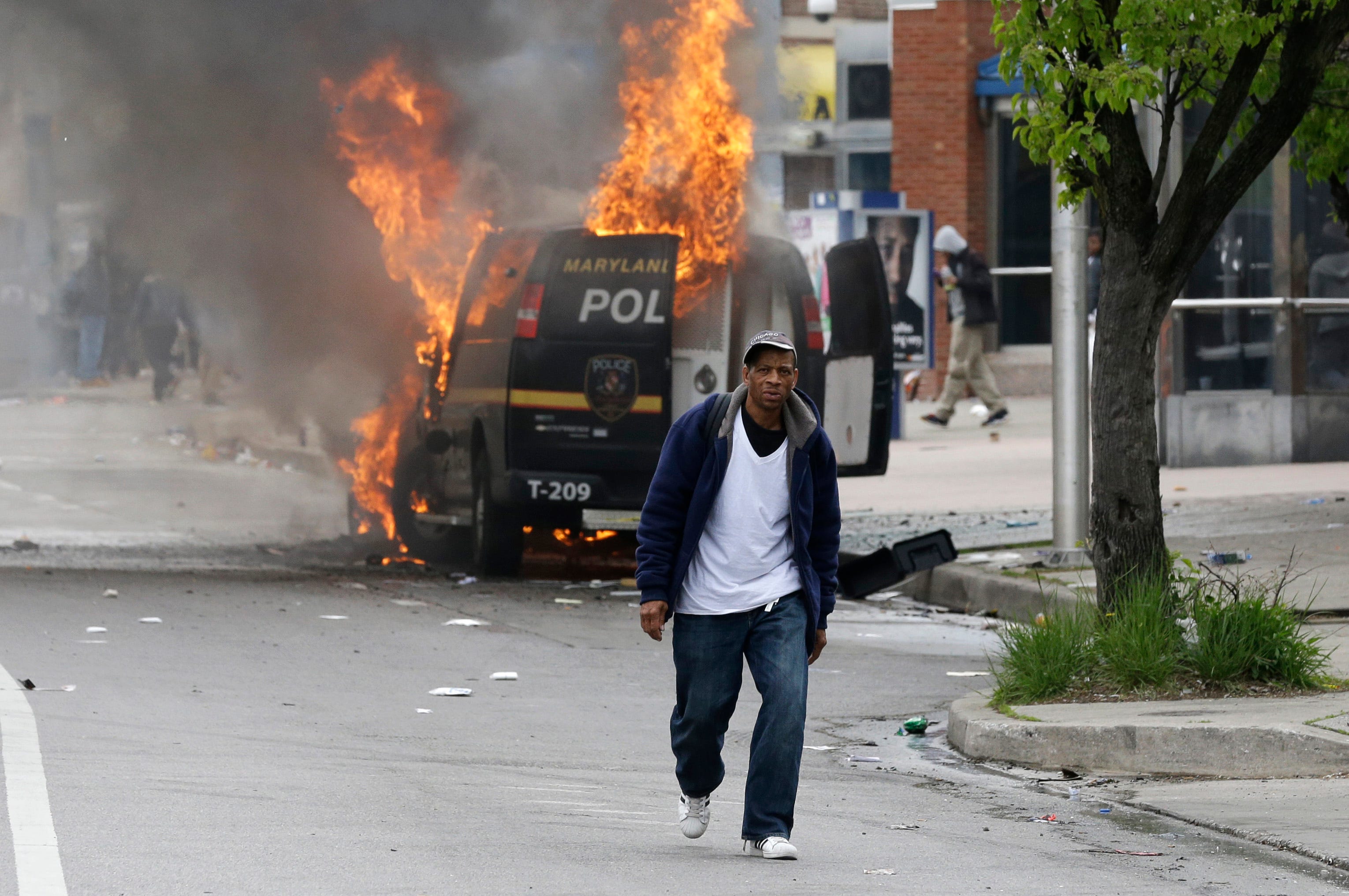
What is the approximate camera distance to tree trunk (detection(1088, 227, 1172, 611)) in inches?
334

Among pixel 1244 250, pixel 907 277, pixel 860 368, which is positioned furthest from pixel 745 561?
pixel 907 277

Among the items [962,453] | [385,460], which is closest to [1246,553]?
[385,460]

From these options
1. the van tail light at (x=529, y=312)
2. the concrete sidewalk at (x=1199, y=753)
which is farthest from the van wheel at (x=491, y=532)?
the concrete sidewalk at (x=1199, y=753)

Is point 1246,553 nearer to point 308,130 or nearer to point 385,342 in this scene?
point 385,342

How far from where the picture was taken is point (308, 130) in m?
15.5

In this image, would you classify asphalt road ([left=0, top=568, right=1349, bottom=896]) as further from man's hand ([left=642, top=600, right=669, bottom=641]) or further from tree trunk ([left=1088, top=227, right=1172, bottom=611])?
tree trunk ([left=1088, top=227, right=1172, bottom=611])

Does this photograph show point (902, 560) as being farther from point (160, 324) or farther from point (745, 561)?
point (160, 324)

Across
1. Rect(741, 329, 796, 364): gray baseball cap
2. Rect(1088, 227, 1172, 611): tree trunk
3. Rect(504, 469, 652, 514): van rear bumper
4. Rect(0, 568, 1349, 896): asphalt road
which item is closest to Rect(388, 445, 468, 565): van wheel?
Rect(504, 469, 652, 514): van rear bumper

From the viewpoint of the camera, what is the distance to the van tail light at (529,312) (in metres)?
12.1

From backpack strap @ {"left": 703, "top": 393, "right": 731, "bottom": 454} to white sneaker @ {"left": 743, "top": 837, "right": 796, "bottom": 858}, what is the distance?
109 cm

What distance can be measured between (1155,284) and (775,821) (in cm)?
356

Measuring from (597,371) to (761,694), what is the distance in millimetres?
6487

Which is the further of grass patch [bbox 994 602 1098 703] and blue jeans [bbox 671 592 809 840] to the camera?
grass patch [bbox 994 602 1098 703]

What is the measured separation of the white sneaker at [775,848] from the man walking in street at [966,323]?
16.2 meters
